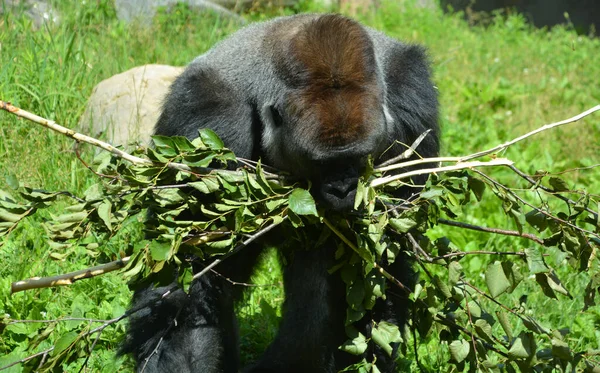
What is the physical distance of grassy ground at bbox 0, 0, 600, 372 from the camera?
4797 mm

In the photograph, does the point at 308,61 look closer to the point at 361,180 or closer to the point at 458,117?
the point at 361,180

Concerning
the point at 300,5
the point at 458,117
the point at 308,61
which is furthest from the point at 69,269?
the point at 300,5

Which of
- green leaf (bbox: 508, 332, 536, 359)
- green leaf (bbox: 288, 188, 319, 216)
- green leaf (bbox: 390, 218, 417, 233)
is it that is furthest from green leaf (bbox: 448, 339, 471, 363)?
green leaf (bbox: 288, 188, 319, 216)

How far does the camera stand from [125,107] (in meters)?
6.57

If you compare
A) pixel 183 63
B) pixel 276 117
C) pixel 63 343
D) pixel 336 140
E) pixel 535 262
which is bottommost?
pixel 183 63

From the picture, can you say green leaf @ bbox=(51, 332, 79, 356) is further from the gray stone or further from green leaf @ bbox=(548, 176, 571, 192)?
the gray stone

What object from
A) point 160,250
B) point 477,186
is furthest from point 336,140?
point 160,250

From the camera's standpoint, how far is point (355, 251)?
11.5 feet

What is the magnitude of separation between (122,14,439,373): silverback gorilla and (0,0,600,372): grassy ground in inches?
16.9

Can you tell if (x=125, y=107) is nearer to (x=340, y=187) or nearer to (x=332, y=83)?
(x=332, y=83)

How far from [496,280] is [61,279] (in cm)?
186

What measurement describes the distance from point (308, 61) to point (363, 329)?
1525mm

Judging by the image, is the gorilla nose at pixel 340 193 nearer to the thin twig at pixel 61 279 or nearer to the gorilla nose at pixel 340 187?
the gorilla nose at pixel 340 187

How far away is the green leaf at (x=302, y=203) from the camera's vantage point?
10.4ft
